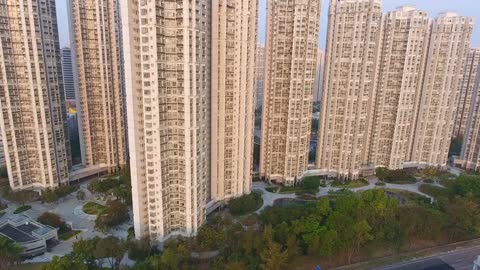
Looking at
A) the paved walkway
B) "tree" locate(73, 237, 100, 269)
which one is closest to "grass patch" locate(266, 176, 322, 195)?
the paved walkway

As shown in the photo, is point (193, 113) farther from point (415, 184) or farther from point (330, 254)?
point (415, 184)

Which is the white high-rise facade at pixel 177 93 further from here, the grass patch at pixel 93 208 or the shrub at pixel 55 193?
the shrub at pixel 55 193

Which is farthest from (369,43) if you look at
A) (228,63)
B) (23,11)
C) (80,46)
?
(23,11)

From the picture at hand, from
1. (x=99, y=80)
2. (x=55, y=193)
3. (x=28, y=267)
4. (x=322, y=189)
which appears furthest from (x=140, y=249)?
(x=322, y=189)

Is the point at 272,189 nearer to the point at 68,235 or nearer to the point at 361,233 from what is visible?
the point at 361,233

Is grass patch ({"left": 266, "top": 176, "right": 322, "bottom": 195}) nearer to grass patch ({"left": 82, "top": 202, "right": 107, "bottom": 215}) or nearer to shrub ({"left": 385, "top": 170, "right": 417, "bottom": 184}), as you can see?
shrub ({"left": 385, "top": 170, "right": 417, "bottom": 184})

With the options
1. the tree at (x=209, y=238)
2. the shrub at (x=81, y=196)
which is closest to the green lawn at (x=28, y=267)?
the shrub at (x=81, y=196)
